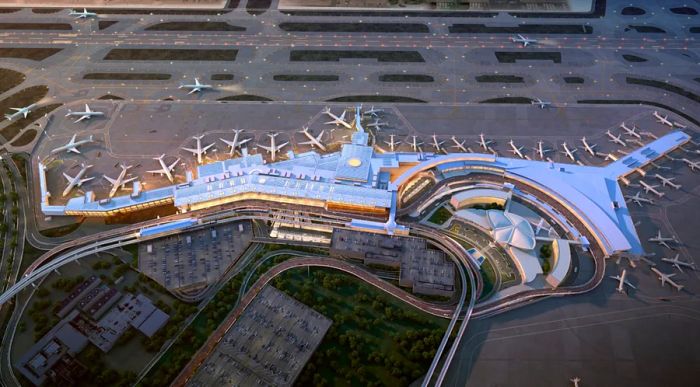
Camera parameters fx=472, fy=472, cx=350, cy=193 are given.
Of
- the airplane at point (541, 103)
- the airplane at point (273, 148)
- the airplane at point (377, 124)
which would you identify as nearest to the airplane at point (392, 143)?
the airplane at point (377, 124)

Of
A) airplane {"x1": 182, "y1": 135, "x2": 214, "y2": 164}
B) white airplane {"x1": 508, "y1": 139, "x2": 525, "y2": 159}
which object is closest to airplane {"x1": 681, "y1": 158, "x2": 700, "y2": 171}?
white airplane {"x1": 508, "y1": 139, "x2": 525, "y2": 159}

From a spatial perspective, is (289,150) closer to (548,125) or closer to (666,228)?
(548,125)

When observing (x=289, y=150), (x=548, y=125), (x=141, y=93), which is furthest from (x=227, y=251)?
(x=548, y=125)

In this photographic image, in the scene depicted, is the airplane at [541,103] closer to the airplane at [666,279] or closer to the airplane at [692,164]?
the airplane at [692,164]

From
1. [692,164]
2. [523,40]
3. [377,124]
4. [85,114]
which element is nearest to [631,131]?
[692,164]

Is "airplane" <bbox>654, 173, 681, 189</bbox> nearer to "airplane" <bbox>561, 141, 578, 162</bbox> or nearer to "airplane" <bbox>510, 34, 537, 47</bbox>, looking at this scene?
"airplane" <bbox>561, 141, 578, 162</bbox>
